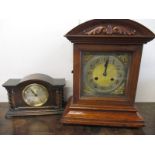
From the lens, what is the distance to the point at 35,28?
0.92 meters

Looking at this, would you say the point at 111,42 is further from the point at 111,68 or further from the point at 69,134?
the point at 69,134

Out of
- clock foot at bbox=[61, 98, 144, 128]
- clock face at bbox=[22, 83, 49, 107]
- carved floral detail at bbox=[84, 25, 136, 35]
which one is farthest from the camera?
clock face at bbox=[22, 83, 49, 107]

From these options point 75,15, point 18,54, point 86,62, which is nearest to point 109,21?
point 86,62

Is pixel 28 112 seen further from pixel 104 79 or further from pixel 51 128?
pixel 104 79

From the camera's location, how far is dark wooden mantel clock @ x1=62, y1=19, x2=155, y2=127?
0.70 metres

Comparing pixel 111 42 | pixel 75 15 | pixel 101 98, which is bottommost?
pixel 101 98

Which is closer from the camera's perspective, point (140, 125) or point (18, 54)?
point (140, 125)

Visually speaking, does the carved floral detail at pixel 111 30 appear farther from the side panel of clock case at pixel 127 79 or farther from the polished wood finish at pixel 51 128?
the polished wood finish at pixel 51 128

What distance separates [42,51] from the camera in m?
0.96

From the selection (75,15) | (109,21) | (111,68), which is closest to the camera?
(109,21)

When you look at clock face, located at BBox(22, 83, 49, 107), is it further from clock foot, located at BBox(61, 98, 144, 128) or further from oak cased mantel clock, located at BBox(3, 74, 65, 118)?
clock foot, located at BBox(61, 98, 144, 128)

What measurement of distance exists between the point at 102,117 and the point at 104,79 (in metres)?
0.18

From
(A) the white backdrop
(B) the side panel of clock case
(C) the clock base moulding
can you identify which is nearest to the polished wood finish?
(C) the clock base moulding

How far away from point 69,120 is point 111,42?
415mm
